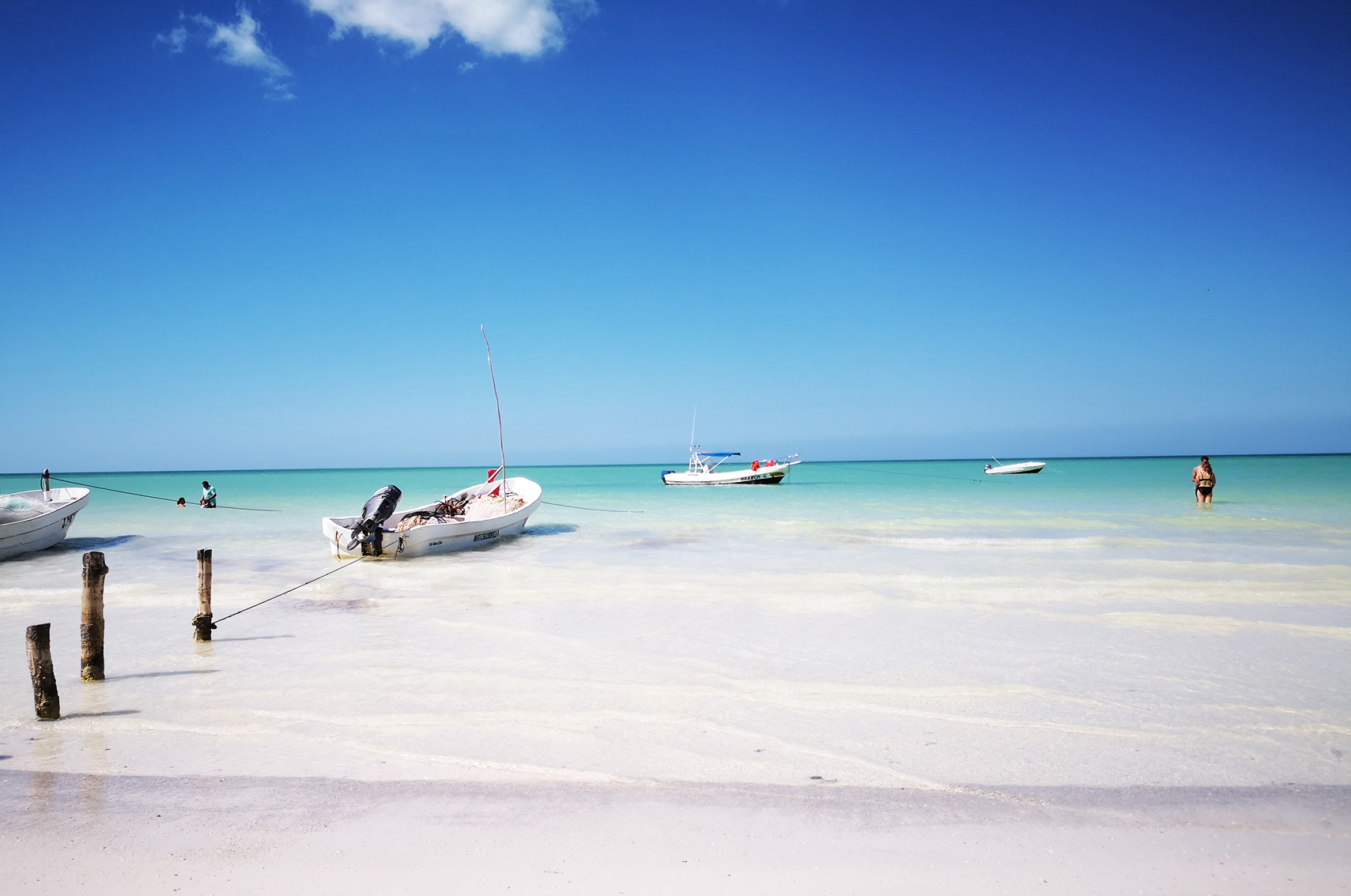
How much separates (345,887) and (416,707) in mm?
2946

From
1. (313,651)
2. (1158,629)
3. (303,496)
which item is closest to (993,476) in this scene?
(303,496)

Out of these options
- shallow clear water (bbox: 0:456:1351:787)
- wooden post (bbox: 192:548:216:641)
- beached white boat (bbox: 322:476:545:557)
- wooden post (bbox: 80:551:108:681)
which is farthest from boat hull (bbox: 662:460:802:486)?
wooden post (bbox: 80:551:108:681)

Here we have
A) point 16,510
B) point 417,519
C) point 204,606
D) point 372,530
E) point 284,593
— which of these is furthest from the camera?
point 417,519

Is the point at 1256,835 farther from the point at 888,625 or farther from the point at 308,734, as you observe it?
the point at 308,734

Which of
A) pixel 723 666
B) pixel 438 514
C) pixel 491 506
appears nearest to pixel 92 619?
pixel 723 666

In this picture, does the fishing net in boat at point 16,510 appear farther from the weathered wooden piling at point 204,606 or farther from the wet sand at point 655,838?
the wet sand at point 655,838

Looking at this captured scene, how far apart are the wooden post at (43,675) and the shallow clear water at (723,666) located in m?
0.23

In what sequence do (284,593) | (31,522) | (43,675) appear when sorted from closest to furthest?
(43,675) < (284,593) < (31,522)

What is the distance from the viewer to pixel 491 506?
66.2ft

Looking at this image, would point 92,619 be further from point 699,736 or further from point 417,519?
point 417,519

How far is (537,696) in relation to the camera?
7.11 m

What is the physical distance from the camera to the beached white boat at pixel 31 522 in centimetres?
1584

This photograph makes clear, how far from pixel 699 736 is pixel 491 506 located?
1502 cm

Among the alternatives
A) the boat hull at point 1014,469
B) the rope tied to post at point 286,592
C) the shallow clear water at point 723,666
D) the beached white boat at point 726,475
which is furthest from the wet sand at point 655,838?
the boat hull at point 1014,469
